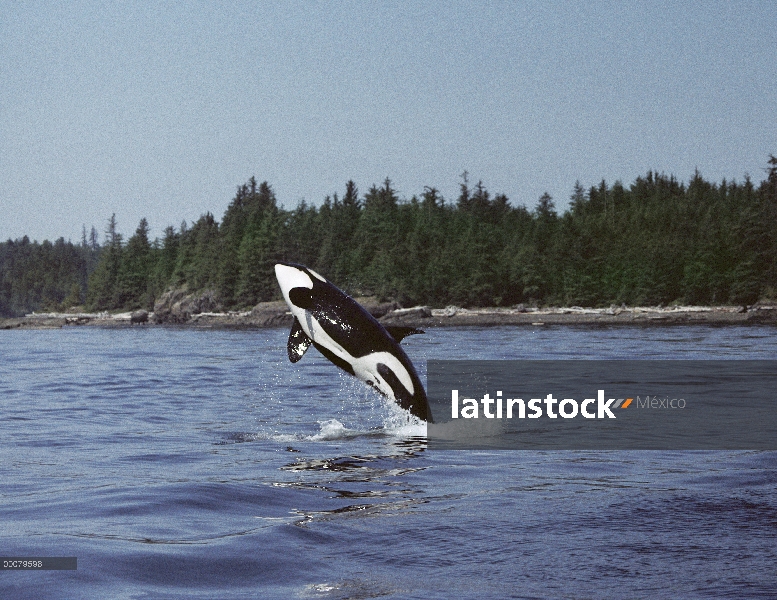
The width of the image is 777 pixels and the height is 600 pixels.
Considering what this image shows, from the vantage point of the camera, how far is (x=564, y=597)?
684 centimetres

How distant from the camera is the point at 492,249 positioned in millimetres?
158750

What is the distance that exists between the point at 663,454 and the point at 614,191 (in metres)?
176

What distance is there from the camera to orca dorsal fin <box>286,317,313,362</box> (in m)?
14.5

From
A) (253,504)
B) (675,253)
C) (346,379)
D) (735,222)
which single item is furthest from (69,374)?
(735,222)

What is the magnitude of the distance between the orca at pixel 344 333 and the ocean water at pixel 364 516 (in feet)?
3.97

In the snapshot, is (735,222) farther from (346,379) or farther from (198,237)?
(346,379)

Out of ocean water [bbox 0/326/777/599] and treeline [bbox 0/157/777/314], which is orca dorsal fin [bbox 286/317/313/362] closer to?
ocean water [bbox 0/326/777/599]

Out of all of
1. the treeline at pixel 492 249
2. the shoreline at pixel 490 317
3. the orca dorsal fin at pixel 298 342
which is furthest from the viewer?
the treeline at pixel 492 249

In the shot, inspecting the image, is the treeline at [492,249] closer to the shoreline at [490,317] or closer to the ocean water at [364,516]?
the shoreline at [490,317]

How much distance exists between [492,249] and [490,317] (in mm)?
37364

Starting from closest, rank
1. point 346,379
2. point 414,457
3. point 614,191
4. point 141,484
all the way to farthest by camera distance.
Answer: point 141,484
point 414,457
point 346,379
point 614,191

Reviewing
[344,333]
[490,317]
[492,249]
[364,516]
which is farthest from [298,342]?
[492,249]

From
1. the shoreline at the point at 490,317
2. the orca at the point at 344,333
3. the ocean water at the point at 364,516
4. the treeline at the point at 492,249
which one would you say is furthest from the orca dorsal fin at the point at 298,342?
the treeline at the point at 492,249

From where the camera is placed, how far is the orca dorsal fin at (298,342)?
47.5 feet
